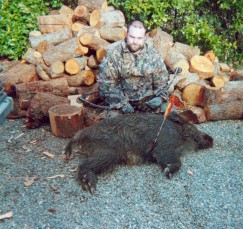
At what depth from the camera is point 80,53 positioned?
22.1ft

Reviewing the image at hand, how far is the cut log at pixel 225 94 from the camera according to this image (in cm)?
564

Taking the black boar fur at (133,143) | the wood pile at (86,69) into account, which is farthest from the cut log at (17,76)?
the black boar fur at (133,143)

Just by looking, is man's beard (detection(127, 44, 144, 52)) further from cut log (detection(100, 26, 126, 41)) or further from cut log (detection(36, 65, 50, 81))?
cut log (detection(36, 65, 50, 81))

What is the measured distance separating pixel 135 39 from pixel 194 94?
144 cm

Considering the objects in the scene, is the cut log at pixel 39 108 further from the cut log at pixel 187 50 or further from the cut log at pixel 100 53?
the cut log at pixel 187 50

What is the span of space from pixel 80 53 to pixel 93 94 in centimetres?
119

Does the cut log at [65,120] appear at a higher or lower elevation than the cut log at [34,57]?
lower

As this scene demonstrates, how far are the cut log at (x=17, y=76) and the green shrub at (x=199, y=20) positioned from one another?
2483 mm

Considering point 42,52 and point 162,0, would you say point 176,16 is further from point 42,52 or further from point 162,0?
point 42,52

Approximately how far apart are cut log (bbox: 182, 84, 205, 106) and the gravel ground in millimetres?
1149

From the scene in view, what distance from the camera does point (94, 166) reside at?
4.06 meters

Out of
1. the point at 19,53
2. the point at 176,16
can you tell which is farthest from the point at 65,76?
the point at 176,16

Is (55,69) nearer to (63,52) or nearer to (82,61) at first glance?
(63,52)

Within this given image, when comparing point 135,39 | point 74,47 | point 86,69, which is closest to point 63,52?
point 74,47
